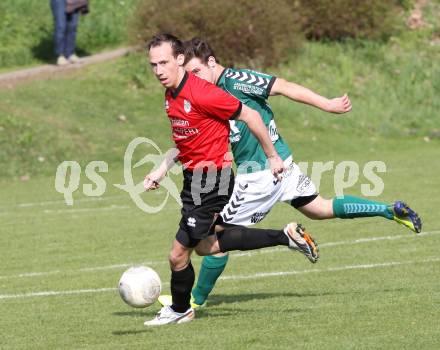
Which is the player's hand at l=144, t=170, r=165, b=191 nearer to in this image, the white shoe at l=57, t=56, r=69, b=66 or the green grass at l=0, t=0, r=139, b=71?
the white shoe at l=57, t=56, r=69, b=66

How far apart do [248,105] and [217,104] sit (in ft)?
Answer: 3.49

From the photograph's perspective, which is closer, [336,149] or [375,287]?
[375,287]

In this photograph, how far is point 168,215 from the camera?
14.3m

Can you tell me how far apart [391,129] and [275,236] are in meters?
14.9

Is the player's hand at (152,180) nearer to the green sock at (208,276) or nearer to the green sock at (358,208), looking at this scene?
the green sock at (208,276)

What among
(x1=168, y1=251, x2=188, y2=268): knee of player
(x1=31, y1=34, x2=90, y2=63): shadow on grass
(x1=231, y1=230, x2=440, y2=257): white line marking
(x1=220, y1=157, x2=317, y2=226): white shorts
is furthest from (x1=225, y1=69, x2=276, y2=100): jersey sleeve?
(x1=31, y1=34, x2=90, y2=63): shadow on grass

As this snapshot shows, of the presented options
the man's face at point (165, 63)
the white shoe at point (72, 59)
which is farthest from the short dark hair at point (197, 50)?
Result: the white shoe at point (72, 59)

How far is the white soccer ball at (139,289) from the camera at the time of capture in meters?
7.59

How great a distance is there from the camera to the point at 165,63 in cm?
745

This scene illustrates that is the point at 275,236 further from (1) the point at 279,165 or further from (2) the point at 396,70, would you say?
(2) the point at 396,70

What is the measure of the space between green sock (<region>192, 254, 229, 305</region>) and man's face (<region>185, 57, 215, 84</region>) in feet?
4.38

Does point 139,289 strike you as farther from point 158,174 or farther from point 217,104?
point 217,104

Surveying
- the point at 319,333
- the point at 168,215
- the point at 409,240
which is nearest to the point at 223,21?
the point at 168,215

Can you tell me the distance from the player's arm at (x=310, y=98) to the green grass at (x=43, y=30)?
16010mm
